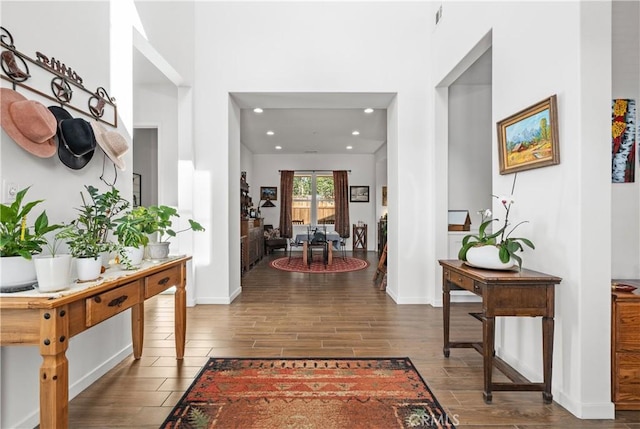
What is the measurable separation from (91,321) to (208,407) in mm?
871

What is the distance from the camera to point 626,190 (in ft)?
7.06

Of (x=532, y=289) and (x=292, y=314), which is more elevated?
(x=532, y=289)

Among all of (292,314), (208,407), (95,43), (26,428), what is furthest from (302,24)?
(26,428)

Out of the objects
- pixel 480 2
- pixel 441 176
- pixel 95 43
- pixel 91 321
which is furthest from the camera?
pixel 441 176

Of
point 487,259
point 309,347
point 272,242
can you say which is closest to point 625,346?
point 487,259

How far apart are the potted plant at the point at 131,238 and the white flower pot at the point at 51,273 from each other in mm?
557

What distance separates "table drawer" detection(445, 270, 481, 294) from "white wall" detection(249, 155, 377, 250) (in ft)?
23.6

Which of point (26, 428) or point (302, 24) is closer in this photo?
point (26, 428)

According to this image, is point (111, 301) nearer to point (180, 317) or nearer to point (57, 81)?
point (180, 317)

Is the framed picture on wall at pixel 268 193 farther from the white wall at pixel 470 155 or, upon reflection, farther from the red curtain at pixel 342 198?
the white wall at pixel 470 155

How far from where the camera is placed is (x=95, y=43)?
2.33 m

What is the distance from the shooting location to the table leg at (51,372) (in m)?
1.25

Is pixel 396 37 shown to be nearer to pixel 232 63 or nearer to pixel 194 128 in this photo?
pixel 232 63

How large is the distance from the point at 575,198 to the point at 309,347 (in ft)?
7.08
